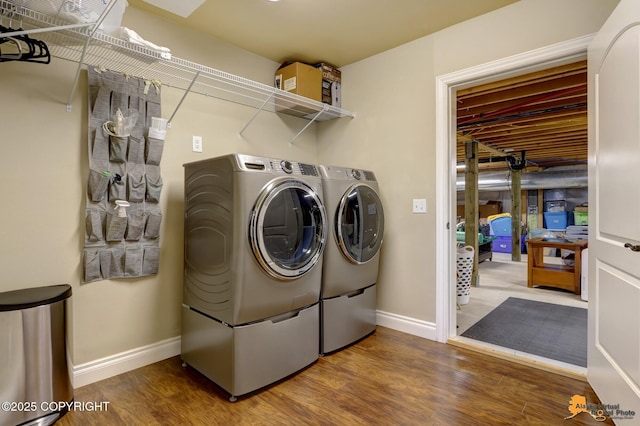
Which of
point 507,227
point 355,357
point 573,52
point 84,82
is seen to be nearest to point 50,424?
point 355,357

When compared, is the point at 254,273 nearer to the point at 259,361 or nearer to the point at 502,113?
the point at 259,361

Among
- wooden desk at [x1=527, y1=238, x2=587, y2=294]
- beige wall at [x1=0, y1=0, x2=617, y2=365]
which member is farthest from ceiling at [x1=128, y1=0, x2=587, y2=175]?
wooden desk at [x1=527, y1=238, x2=587, y2=294]

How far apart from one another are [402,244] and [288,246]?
1.15 meters

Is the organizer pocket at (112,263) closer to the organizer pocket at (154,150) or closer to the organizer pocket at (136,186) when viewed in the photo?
the organizer pocket at (136,186)

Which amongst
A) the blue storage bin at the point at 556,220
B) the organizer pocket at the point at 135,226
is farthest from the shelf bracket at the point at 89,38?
the blue storage bin at the point at 556,220

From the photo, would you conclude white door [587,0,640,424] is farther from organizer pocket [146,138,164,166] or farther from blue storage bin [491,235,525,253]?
blue storage bin [491,235,525,253]

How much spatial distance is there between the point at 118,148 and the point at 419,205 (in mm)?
2093

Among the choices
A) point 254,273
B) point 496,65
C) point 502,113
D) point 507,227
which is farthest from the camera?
point 507,227

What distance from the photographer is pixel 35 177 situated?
5.71 feet

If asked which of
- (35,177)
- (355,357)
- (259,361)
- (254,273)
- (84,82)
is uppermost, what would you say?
(84,82)

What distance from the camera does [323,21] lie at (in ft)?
7.50

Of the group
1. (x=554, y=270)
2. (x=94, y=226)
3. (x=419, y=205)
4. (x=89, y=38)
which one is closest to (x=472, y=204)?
(x=554, y=270)

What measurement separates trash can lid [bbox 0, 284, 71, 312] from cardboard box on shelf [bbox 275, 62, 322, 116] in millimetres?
1962

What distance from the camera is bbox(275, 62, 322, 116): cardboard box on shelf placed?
2.70m
